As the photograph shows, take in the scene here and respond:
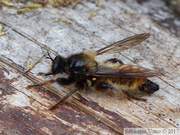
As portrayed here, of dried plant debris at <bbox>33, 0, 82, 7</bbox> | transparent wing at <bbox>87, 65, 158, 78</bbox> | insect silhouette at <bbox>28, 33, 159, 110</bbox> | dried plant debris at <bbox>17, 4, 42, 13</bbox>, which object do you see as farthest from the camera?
dried plant debris at <bbox>33, 0, 82, 7</bbox>

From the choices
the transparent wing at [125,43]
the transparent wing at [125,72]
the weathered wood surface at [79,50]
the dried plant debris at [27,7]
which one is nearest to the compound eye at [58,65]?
the weathered wood surface at [79,50]

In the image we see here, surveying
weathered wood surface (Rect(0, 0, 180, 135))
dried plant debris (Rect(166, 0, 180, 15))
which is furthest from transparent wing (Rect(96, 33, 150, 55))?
dried plant debris (Rect(166, 0, 180, 15))

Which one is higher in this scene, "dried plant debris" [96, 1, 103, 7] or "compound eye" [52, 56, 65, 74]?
"dried plant debris" [96, 1, 103, 7]

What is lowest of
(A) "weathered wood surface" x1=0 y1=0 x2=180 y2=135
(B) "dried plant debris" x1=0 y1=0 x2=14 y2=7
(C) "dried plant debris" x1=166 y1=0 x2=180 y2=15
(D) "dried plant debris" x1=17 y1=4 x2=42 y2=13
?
(A) "weathered wood surface" x1=0 y1=0 x2=180 y2=135

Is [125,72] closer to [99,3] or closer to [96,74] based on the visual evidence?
[96,74]

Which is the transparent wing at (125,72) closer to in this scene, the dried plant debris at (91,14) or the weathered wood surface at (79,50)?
the weathered wood surface at (79,50)

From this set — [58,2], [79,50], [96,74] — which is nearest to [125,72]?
[96,74]

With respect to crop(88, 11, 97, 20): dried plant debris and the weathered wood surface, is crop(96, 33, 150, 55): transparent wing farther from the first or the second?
crop(88, 11, 97, 20): dried plant debris

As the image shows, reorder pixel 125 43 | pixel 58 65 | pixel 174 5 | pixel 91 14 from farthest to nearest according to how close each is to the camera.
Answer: pixel 174 5 → pixel 91 14 → pixel 125 43 → pixel 58 65

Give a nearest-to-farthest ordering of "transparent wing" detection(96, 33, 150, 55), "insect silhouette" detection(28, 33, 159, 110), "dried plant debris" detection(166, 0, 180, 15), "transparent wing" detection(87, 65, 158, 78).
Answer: "transparent wing" detection(87, 65, 158, 78) < "insect silhouette" detection(28, 33, 159, 110) < "transparent wing" detection(96, 33, 150, 55) < "dried plant debris" detection(166, 0, 180, 15)

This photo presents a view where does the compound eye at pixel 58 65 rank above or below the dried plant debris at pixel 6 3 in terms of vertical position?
below
